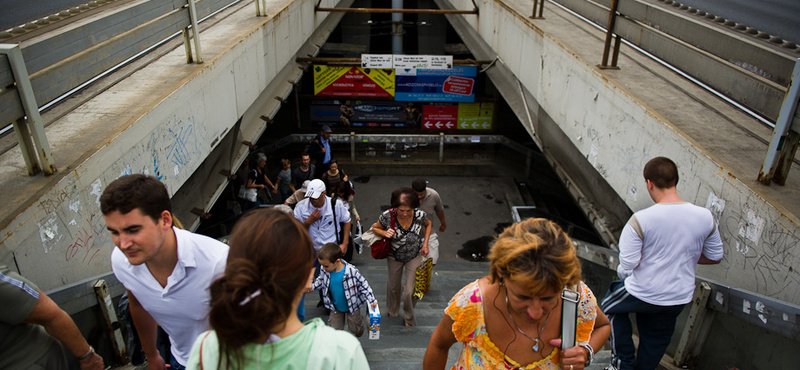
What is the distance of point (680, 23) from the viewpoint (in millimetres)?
5809

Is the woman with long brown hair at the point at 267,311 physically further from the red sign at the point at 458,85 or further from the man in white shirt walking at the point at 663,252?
the red sign at the point at 458,85

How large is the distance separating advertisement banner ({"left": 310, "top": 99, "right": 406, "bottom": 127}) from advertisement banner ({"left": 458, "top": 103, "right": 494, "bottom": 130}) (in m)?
1.44

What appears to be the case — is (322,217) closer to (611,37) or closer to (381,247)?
(381,247)

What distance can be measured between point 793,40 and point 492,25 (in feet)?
16.2

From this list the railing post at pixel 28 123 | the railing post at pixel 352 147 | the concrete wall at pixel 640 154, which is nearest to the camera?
the railing post at pixel 28 123

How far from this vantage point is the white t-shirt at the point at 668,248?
9.73ft

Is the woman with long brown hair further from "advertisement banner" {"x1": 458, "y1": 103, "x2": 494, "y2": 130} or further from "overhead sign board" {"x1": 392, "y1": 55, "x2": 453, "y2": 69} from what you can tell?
"advertisement banner" {"x1": 458, "y1": 103, "x2": 494, "y2": 130}

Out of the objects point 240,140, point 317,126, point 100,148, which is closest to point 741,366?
point 100,148

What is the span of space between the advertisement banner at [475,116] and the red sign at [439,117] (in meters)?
0.15

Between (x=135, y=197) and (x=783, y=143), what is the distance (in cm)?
374

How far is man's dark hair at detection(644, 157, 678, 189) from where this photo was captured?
9.92 feet

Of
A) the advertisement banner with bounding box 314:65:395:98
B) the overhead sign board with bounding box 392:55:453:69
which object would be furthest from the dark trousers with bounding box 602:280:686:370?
the advertisement banner with bounding box 314:65:395:98

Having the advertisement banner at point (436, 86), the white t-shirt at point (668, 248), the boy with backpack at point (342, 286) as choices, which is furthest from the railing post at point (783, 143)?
the advertisement banner at point (436, 86)

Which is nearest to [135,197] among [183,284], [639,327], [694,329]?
[183,284]
